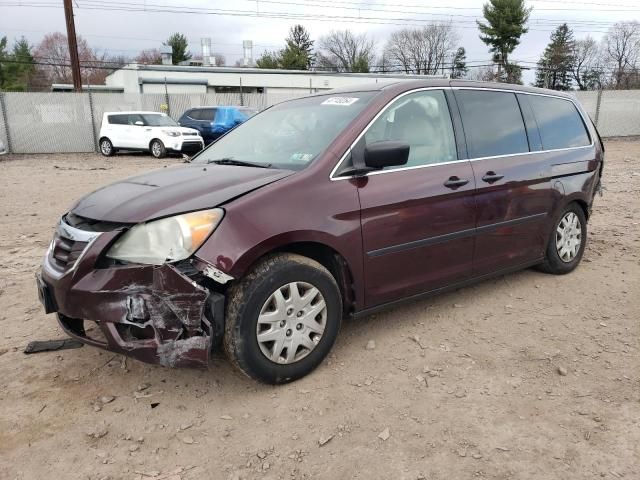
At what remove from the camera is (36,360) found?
3.35 metres

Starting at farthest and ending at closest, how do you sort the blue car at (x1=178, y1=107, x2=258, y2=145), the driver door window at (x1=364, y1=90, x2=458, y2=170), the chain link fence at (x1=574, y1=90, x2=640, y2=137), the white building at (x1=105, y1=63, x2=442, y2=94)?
1. the white building at (x1=105, y1=63, x2=442, y2=94)
2. the chain link fence at (x1=574, y1=90, x2=640, y2=137)
3. the blue car at (x1=178, y1=107, x2=258, y2=145)
4. the driver door window at (x1=364, y1=90, x2=458, y2=170)

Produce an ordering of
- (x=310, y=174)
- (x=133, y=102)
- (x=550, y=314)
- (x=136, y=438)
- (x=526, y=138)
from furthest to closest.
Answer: (x=133, y=102)
(x=526, y=138)
(x=550, y=314)
(x=310, y=174)
(x=136, y=438)

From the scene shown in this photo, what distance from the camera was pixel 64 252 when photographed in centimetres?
286

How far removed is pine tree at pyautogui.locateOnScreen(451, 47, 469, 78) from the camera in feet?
191

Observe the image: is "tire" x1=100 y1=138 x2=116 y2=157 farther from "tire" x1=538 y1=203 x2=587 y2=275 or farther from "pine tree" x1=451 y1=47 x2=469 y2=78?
"pine tree" x1=451 y1=47 x2=469 y2=78

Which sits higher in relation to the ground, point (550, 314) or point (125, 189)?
point (125, 189)

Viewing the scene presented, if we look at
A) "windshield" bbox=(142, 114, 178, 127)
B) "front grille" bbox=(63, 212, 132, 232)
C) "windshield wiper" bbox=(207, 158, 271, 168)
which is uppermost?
"windshield" bbox=(142, 114, 178, 127)

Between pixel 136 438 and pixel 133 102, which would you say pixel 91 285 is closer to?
pixel 136 438

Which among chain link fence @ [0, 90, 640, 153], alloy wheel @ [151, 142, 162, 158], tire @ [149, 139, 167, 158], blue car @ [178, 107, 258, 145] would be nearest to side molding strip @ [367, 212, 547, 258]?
chain link fence @ [0, 90, 640, 153]

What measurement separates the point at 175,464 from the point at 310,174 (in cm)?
169

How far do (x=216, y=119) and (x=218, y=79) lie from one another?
23.3 m

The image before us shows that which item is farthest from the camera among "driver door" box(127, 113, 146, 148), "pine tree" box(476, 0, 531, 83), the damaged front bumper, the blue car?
"pine tree" box(476, 0, 531, 83)

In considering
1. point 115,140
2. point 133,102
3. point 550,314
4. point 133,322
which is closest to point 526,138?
point 550,314

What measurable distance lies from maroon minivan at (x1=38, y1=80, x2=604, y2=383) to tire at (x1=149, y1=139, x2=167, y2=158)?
13.6m
